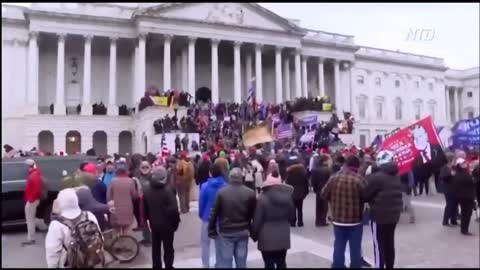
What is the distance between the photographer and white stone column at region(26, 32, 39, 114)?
41.2 meters

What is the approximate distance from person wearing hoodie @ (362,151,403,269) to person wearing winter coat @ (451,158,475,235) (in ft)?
15.5

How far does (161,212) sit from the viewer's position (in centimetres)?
726

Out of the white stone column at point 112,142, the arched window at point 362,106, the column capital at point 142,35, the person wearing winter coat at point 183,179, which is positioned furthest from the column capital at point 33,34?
the arched window at point 362,106

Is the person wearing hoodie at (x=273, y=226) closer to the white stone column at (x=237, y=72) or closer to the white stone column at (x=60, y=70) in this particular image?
the white stone column at (x=60, y=70)

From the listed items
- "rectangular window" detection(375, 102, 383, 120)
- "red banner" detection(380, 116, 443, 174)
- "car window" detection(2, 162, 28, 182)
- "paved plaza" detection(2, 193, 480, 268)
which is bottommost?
"paved plaza" detection(2, 193, 480, 268)

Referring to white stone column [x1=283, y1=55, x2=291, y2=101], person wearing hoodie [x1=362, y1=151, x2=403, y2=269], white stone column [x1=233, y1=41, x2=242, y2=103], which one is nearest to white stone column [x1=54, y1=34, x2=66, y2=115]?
white stone column [x1=233, y1=41, x2=242, y2=103]

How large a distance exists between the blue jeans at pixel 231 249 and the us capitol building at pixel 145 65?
2619cm

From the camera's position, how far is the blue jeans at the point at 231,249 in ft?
19.5

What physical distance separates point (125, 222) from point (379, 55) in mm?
56817

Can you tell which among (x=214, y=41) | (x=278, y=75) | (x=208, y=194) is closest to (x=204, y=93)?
(x=214, y=41)

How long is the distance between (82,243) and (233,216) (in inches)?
78.2

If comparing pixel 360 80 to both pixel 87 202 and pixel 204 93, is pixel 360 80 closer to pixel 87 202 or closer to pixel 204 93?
pixel 204 93

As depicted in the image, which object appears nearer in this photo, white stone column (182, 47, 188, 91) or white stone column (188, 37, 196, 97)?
white stone column (188, 37, 196, 97)

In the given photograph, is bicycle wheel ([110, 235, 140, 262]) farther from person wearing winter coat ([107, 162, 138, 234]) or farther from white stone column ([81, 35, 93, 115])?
white stone column ([81, 35, 93, 115])
